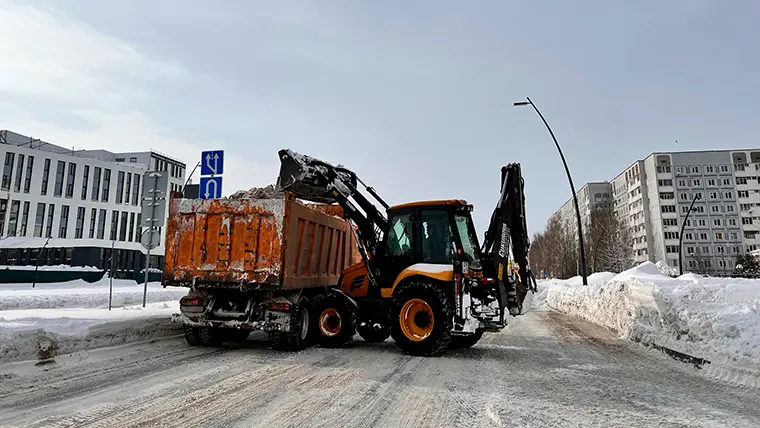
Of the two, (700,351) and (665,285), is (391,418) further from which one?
(665,285)

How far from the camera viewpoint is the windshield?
8.50 metres

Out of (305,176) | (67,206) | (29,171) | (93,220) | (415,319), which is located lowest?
(415,319)

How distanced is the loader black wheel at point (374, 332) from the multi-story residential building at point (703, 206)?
270ft

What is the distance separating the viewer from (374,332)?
9.34m

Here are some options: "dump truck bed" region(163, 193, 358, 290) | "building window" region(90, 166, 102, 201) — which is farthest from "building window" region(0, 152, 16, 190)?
"dump truck bed" region(163, 193, 358, 290)

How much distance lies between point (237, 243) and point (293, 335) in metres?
1.91

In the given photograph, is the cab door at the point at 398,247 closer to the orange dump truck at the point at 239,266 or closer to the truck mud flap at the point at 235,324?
the orange dump truck at the point at 239,266

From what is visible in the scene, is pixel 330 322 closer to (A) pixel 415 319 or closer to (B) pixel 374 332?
(B) pixel 374 332

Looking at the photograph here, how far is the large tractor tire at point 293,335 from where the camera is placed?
26.1ft

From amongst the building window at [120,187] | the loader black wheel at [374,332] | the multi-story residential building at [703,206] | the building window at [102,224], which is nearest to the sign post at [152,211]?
the loader black wheel at [374,332]

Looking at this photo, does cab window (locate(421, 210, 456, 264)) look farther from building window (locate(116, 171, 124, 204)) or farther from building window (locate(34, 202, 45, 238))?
Answer: building window (locate(116, 171, 124, 204))

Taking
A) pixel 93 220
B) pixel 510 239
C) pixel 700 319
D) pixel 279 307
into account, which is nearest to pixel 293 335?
pixel 279 307

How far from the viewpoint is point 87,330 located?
7551 mm

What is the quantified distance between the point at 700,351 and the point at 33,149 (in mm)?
69298
